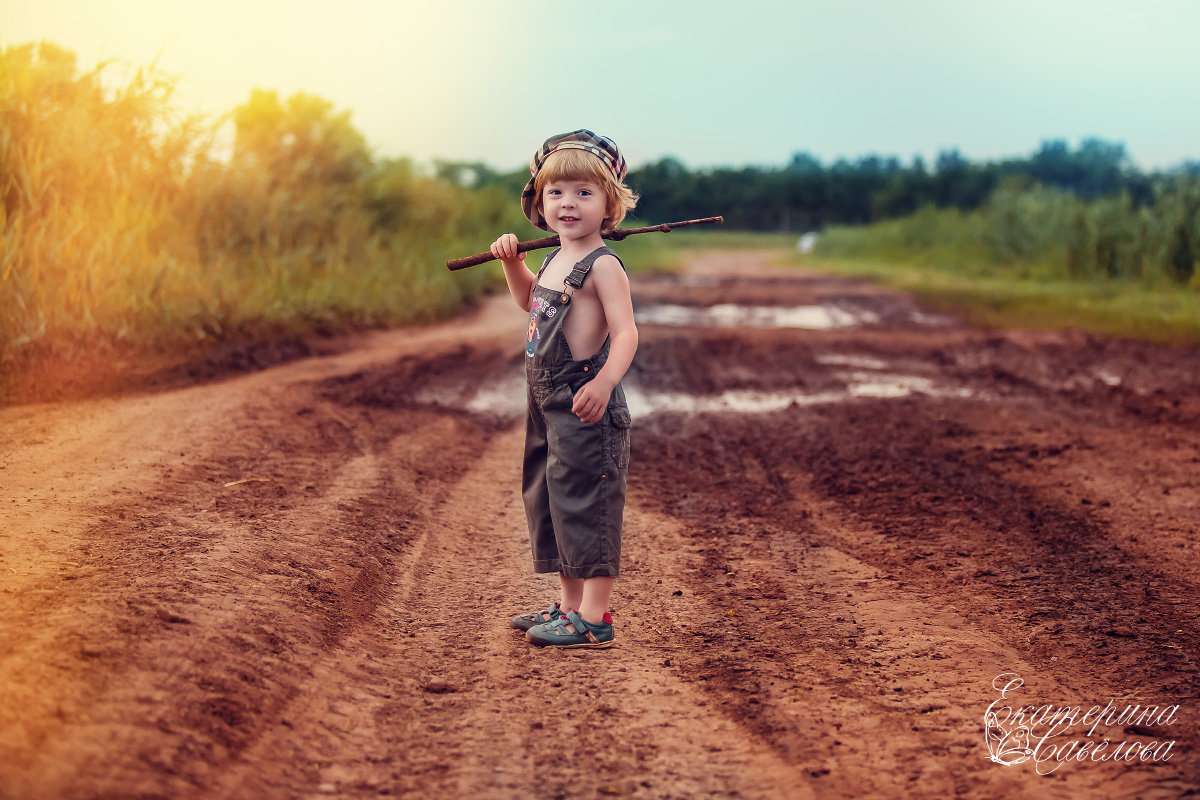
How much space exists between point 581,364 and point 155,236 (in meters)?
8.66

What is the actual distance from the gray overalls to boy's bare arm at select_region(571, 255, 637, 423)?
0.19 feet

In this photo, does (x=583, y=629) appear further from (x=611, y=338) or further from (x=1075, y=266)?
(x=1075, y=266)

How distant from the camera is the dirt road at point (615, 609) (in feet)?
8.20

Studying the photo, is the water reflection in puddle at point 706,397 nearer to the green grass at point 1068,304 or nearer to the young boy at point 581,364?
the young boy at point 581,364

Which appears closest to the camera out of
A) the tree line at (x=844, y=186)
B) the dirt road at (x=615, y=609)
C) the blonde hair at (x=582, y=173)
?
the dirt road at (x=615, y=609)

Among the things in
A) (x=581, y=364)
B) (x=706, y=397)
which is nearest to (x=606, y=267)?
(x=581, y=364)

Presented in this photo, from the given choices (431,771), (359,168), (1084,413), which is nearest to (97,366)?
(431,771)

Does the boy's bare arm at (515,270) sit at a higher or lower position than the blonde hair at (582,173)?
lower

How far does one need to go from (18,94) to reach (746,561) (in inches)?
342

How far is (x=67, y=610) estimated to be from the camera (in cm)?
300

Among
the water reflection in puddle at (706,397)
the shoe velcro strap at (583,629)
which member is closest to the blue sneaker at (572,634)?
the shoe velcro strap at (583,629)

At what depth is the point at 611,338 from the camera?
329cm

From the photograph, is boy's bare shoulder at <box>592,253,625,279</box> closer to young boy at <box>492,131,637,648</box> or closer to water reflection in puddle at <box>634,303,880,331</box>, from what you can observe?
young boy at <box>492,131,637,648</box>

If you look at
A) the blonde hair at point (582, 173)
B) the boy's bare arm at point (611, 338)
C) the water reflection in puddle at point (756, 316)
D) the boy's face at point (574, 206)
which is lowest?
the water reflection in puddle at point (756, 316)
